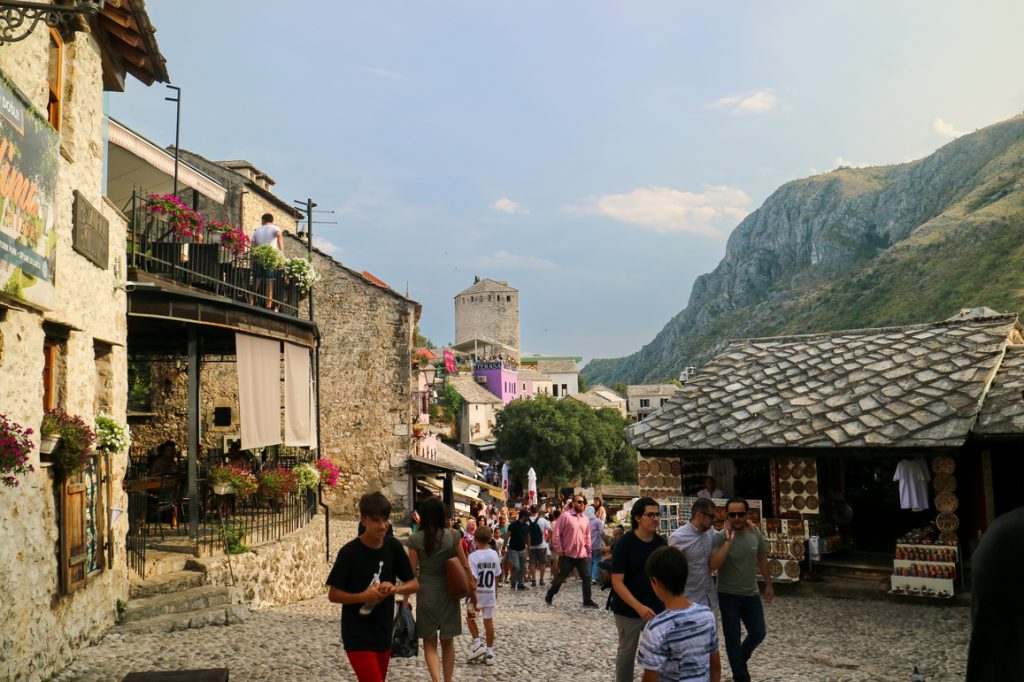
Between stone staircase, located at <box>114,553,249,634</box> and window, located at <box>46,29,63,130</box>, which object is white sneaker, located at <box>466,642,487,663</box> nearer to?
stone staircase, located at <box>114,553,249,634</box>

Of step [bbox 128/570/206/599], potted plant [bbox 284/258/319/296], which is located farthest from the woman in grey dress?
potted plant [bbox 284/258/319/296]

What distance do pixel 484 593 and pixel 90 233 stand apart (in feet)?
18.7

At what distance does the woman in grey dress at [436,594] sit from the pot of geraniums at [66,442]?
3.43 m

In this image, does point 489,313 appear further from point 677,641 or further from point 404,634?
point 677,641

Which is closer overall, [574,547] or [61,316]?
[61,316]

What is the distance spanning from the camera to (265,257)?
1341 centimetres

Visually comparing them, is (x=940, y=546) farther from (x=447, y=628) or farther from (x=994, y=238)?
(x=994, y=238)

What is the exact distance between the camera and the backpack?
1526 centimetres

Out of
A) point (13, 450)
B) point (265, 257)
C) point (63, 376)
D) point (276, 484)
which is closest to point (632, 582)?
point (13, 450)

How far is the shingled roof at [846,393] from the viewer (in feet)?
39.8

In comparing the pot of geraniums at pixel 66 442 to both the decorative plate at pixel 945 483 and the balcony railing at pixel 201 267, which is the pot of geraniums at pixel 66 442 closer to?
the balcony railing at pixel 201 267

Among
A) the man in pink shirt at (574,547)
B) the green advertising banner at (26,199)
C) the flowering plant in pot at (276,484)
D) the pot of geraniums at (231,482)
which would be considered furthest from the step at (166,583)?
the man in pink shirt at (574,547)

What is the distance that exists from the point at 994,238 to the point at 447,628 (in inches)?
3016

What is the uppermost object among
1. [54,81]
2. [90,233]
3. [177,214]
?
[54,81]
